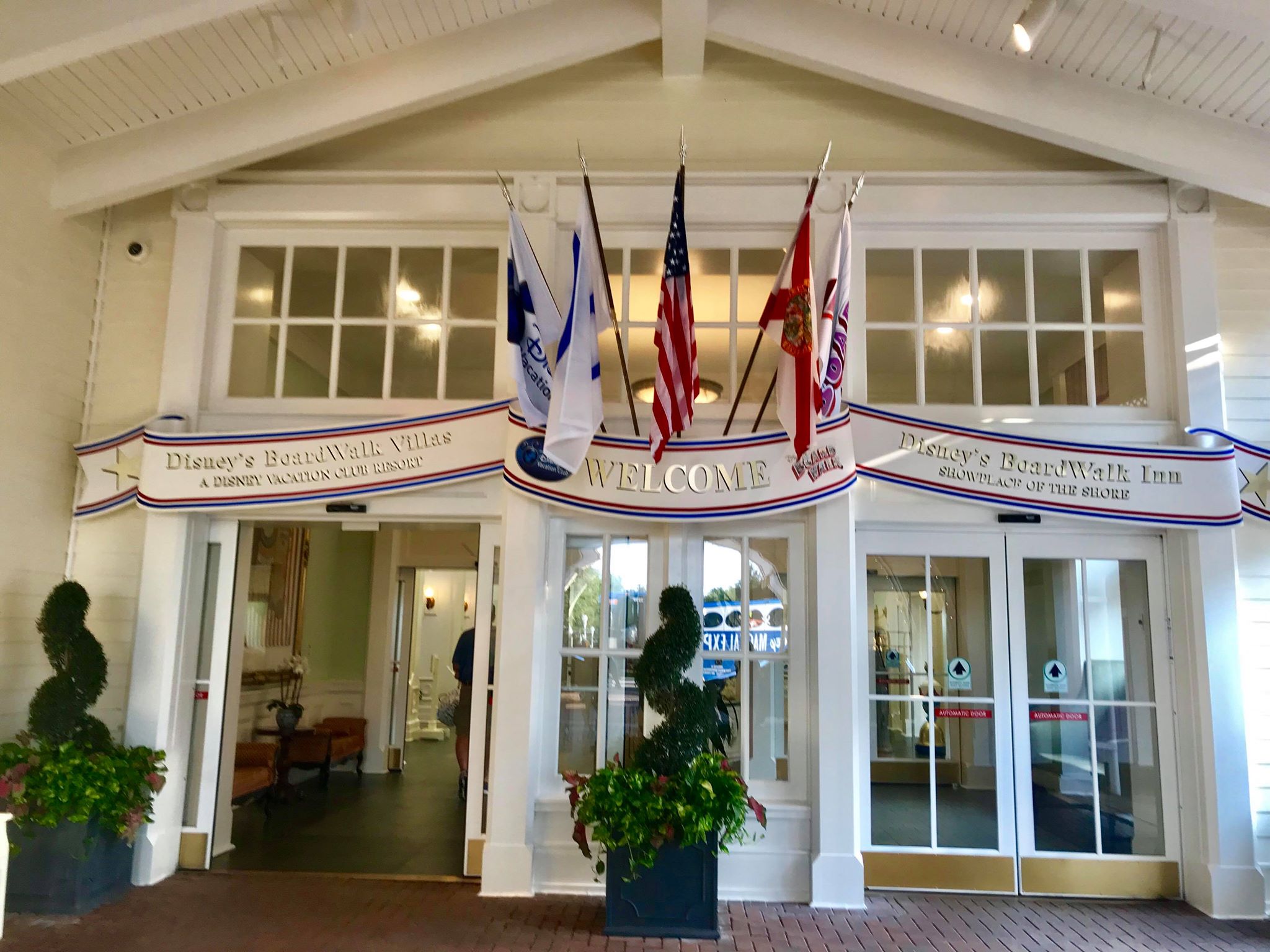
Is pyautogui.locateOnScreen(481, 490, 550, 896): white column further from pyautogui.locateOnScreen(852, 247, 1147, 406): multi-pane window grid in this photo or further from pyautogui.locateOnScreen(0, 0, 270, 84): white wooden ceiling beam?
pyautogui.locateOnScreen(0, 0, 270, 84): white wooden ceiling beam

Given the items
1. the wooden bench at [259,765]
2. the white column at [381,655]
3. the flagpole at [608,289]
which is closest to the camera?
the flagpole at [608,289]

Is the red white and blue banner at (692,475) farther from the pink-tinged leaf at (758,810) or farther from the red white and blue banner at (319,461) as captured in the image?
the pink-tinged leaf at (758,810)

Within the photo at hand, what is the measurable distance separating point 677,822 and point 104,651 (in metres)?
3.41

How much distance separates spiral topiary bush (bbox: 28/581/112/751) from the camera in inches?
184

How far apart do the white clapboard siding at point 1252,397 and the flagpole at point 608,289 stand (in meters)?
3.29

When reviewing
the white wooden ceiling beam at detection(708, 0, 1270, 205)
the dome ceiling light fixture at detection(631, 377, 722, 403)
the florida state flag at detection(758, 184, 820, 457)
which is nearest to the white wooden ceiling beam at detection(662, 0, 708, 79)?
the white wooden ceiling beam at detection(708, 0, 1270, 205)

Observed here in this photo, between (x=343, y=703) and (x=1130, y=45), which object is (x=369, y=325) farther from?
(x=343, y=703)

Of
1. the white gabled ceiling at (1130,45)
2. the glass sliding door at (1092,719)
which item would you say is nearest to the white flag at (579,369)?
the white gabled ceiling at (1130,45)

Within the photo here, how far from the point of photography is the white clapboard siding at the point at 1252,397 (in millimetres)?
4949

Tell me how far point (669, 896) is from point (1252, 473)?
3.81 m

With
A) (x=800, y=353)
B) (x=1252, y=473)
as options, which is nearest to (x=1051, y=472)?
(x=1252, y=473)

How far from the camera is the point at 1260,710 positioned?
4.97 meters

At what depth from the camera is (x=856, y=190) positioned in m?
4.92

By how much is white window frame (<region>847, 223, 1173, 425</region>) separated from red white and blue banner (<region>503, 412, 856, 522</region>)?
1.87 feet
